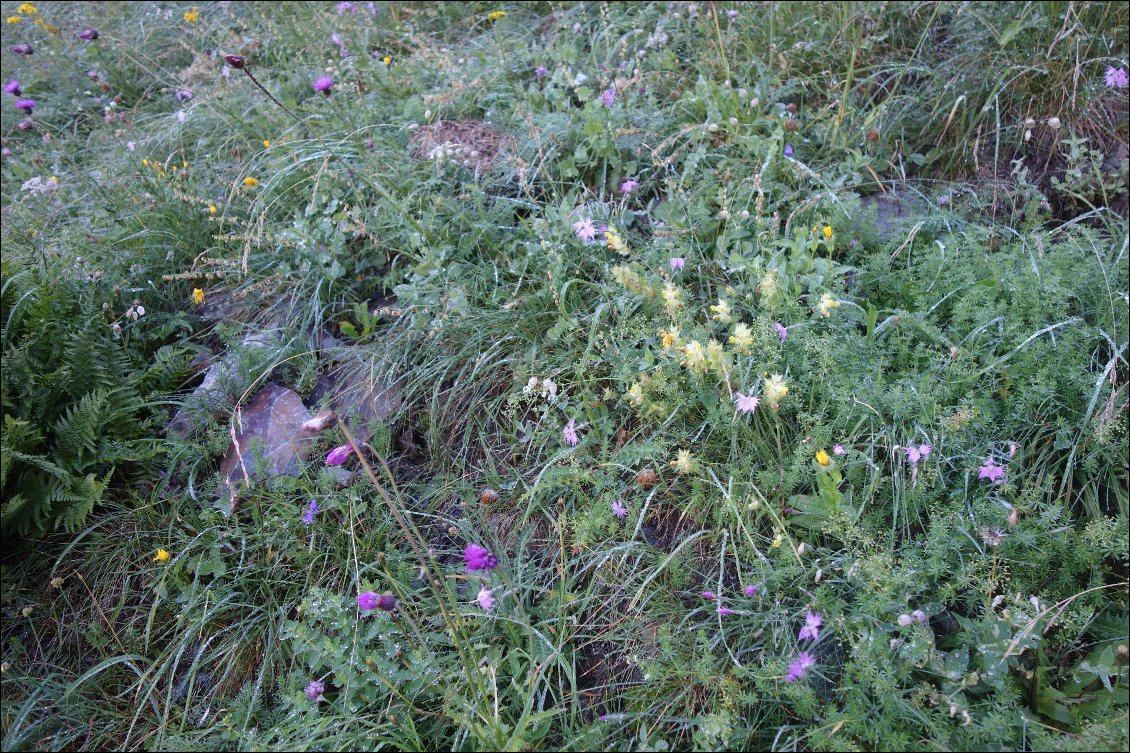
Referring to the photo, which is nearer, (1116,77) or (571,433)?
(571,433)

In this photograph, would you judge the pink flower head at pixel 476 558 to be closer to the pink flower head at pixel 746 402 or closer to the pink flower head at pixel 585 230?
the pink flower head at pixel 746 402

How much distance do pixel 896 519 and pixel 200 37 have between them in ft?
14.5

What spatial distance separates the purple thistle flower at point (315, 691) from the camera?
1.82m

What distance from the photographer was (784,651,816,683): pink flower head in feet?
5.24

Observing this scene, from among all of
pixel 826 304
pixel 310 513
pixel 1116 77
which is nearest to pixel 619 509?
pixel 826 304

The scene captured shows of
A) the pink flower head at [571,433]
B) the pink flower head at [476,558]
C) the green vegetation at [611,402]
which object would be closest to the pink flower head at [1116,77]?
the green vegetation at [611,402]

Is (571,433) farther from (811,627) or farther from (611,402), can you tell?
(811,627)

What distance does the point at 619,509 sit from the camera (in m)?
2.01

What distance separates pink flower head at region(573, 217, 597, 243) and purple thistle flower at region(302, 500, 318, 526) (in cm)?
114

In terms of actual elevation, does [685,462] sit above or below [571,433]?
above

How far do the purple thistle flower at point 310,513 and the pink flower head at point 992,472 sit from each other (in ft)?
5.69

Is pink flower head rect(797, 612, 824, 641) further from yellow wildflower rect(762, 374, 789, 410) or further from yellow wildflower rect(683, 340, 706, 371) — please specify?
yellow wildflower rect(683, 340, 706, 371)

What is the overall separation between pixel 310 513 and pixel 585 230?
1.18m

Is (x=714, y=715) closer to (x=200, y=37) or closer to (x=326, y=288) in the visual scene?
(x=326, y=288)
